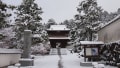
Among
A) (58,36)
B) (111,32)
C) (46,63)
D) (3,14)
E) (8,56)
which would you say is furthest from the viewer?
(58,36)

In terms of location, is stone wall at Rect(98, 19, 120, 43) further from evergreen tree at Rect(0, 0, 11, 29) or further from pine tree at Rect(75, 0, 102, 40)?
evergreen tree at Rect(0, 0, 11, 29)

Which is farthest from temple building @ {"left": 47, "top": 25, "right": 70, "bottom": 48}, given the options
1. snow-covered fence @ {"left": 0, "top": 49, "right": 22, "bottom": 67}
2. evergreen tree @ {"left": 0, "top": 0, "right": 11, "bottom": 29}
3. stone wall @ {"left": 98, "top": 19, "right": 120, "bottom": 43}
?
evergreen tree @ {"left": 0, "top": 0, "right": 11, "bottom": 29}

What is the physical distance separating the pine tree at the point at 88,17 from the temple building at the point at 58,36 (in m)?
24.6

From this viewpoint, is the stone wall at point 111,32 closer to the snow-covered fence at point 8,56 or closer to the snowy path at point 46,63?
the snowy path at point 46,63

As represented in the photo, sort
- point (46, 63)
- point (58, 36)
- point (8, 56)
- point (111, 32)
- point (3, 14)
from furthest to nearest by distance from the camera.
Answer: point (58, 36), point (46, 63), point (111, 32), point (8, 56), point (3, 14)

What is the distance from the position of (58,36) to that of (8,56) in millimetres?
37439

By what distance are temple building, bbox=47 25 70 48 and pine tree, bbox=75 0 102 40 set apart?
24573 mm

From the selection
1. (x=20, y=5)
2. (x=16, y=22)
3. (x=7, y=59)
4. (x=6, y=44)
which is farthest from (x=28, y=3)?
(x=7, y=59)

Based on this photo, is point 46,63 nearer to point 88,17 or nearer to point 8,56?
point 8,56

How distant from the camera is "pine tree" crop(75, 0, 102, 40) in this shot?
3150 cm

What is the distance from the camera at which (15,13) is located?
3086 cm

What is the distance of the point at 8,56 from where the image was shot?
2128cm

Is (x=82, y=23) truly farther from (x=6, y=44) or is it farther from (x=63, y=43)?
(x=63, y=43)

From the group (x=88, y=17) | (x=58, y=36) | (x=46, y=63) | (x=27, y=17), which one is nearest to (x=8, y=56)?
(x=46, y=63)
